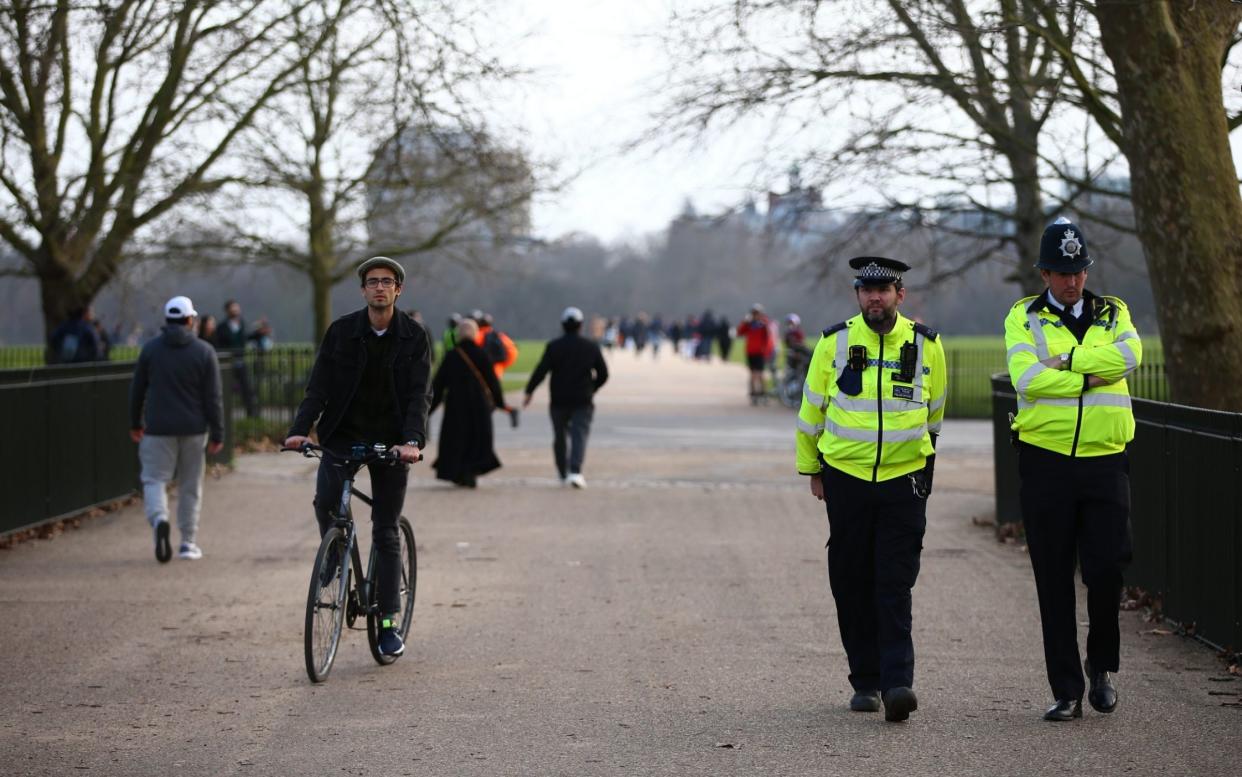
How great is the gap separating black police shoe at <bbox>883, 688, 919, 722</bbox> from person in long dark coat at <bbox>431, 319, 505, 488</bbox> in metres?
10.3

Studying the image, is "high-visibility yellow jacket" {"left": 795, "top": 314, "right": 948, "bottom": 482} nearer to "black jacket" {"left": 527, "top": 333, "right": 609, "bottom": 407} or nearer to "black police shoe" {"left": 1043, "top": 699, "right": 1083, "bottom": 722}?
"black police shoe" {"left": 1043, "top": 699, "right": 1083, "bottom": 722}

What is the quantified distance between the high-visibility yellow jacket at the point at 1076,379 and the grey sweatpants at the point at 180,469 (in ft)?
21.4

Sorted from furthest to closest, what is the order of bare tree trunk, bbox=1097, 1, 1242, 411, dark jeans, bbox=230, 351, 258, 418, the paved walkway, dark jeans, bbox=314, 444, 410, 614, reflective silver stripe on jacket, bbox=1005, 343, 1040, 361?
dark jeans, bbox=230, 351, 258, 418
bare tree trunk, bbox=1097, 1, 1242, 411
dark jeans, bbox=314, 444, 410, 614
reflective silver stripe on jacket, bbox=1005, 343, 1040, 361
the paved walkway

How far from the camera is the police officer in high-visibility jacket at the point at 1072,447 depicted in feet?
21.3

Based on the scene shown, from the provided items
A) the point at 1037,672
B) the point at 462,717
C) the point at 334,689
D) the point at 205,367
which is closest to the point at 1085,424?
the point at 1037,672

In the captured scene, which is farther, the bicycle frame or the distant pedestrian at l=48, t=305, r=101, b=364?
the distant pedestrian at l=48, t=305, r=101, b=364

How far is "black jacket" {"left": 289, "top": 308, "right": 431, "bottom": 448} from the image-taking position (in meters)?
7.54

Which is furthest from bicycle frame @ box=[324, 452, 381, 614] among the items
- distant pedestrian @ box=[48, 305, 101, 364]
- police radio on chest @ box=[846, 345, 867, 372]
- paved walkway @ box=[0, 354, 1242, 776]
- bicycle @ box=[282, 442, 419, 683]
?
distant pedestrian @ box=[48, 305, 101, 364]

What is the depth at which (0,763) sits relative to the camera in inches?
230

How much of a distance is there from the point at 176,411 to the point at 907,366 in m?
6.27

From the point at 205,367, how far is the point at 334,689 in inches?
188

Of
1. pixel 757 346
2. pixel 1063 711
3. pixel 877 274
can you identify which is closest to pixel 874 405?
pixel 877 274

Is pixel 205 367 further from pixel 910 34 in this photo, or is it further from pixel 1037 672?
pixel 910 34

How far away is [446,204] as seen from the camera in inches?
1161
